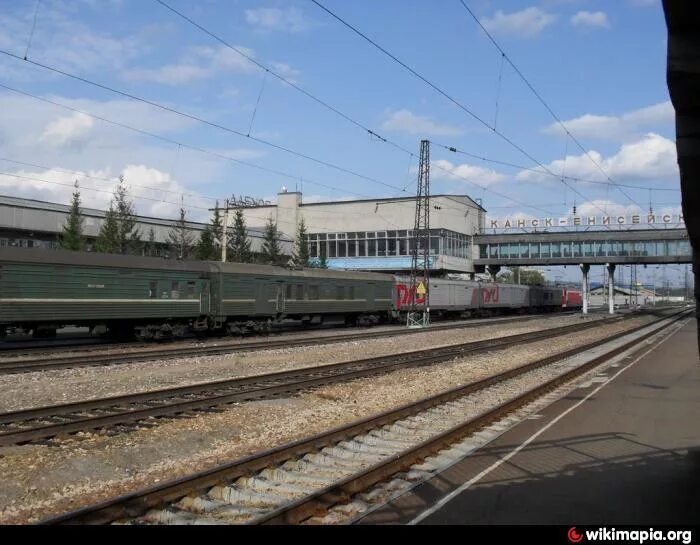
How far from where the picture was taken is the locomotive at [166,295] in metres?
21.5

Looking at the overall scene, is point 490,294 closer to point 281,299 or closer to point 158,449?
point 281,299

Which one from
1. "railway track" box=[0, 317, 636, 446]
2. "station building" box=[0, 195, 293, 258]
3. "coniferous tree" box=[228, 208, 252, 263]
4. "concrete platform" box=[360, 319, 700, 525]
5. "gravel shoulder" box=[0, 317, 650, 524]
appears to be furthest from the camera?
"coniferous tree" box=[228, 208, 252, 263]

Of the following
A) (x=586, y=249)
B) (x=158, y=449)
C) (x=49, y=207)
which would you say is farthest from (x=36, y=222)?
(x=586, y=249)

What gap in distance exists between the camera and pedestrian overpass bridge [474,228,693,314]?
76.5 m

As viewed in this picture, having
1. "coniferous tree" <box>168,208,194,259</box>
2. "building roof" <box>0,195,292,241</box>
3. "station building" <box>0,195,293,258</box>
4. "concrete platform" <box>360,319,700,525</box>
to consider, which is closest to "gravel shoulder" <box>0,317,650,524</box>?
"concrete platform" <box>360,319,700,525</box>

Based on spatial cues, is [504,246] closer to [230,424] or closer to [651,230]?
[651,230]

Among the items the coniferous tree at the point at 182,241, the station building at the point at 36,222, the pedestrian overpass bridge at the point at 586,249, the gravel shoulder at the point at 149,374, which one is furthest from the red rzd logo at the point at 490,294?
the gravel shoulder at the point at 149,374

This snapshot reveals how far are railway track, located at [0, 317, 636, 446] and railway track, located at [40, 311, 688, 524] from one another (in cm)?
326

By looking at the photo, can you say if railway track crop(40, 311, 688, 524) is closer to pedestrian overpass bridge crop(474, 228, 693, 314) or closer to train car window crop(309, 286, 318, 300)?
train car window crop(309, 286, 318, 300)

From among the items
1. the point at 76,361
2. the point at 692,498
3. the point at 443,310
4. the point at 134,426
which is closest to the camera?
the point at 692,498

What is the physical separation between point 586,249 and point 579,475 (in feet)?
257

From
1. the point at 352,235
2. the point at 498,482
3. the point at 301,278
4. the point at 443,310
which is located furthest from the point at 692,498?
the point at 352,235

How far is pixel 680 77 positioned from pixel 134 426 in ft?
29.6

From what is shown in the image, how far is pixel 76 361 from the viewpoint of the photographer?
17719mm
